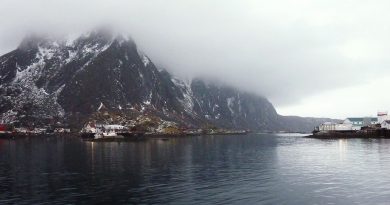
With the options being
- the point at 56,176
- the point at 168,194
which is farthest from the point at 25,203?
the point at 56,176

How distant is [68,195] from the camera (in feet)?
197

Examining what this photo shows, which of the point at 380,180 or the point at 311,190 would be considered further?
the point at 380,180

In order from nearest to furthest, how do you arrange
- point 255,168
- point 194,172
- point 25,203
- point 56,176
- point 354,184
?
point 25,203, point 354,184, point 56,176, point 194,172, point 255,168

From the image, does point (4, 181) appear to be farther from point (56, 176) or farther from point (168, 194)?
point (168, 194)

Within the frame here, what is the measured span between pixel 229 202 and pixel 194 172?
33651 mm

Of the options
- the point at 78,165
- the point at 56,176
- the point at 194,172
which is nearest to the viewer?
the point at 56,176

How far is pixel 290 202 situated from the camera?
5462 cm

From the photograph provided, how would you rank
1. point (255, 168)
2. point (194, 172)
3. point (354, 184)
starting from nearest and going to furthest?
point (354, 184), point (194, 172), point (255, 168)

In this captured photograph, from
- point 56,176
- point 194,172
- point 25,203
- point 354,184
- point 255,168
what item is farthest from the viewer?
point 255,168

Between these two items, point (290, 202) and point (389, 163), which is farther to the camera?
point (389, 163)

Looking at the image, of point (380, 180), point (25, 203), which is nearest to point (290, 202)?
point (380, 180)

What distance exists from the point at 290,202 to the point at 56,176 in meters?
49.3

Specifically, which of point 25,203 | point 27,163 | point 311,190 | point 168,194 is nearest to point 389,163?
point 311,190

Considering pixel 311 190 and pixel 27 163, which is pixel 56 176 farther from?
pixel 311 190
